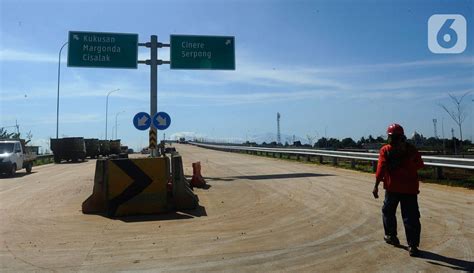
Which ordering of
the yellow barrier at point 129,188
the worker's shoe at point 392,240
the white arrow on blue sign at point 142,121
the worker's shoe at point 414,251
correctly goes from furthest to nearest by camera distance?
1. the white arrow on blue sign at point 142,121
2. the yellow barrier at point 129,188
3. the worker's shoe at point 392,240
4. the worker's shoe at point 414,251

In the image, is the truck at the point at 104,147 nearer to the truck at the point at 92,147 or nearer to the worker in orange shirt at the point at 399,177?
the truck at the point at 92,147

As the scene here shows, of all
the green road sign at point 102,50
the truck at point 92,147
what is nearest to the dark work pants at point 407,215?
the green road sign at point 102,50

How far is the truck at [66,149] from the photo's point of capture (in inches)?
1581

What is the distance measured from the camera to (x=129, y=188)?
10305mm

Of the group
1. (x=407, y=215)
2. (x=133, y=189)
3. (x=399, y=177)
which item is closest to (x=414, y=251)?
(x=407, y=215)

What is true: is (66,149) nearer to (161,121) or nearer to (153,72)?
(153,72)

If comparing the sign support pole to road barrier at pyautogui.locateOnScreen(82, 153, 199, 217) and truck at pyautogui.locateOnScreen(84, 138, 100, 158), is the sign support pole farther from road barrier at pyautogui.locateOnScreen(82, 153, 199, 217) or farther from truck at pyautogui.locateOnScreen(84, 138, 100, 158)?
truck at pyautogui.locateOnScreen(84, 138, 100, 158)

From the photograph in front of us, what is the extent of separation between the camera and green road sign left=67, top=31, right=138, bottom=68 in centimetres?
2022

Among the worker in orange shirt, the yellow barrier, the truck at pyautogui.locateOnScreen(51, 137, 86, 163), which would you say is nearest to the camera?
the worker in orange shirt

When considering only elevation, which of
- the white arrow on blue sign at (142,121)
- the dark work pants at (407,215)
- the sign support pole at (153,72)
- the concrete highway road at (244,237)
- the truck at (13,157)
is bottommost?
the concrete highway road at (244,237)

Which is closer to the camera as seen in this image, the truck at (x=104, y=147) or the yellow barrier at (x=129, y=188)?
the yellow barrier at (x=129, y=188)

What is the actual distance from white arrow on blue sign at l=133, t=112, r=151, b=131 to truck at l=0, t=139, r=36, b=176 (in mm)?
10125

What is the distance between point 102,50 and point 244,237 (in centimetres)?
1508

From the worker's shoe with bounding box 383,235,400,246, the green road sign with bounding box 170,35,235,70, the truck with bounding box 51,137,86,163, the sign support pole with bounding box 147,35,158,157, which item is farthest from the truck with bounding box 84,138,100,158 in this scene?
the worker's shoe with bounding box 383,235,400,246
